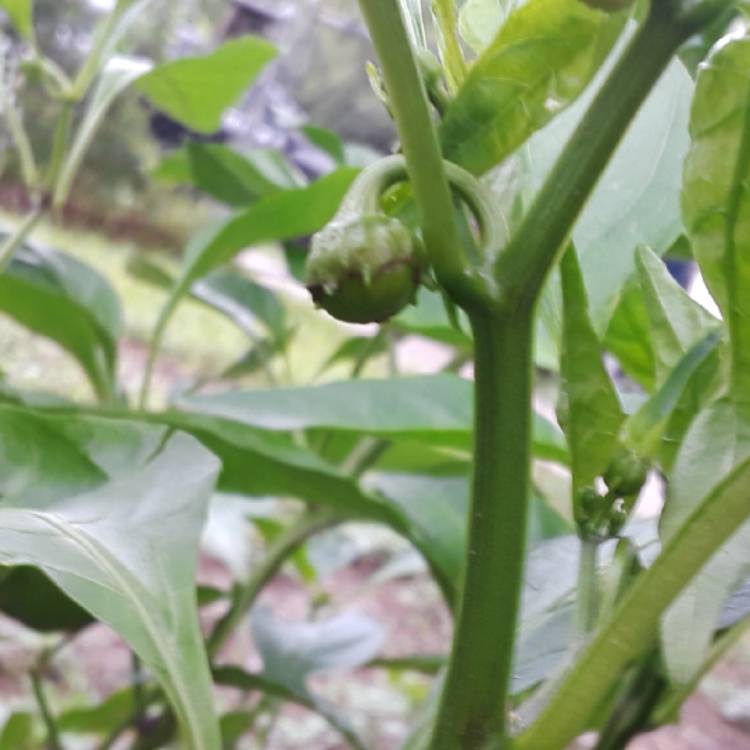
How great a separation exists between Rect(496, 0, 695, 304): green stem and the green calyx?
2 cm

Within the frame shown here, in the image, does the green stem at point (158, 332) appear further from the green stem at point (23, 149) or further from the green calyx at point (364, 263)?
the green calyx at point (364, 263)

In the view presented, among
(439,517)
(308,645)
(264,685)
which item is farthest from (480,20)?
(308,645)

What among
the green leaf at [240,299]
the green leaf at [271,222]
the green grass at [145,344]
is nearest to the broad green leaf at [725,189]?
the green leaf at [271,222]

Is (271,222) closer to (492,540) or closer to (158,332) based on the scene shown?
(158,332)

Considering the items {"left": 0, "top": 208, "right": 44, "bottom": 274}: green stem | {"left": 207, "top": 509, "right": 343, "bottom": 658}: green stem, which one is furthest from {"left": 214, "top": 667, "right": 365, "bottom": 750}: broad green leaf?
{"left": 0, "top": 208, "right": 44, "bottom": 274}: green stem

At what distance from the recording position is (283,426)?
1.23 feet

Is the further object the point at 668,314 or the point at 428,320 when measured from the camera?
the point at 428,320

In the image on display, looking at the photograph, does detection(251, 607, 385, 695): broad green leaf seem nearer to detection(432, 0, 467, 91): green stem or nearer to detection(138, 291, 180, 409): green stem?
detection(138, 291, 180, 409): green stem

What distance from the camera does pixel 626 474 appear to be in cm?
24

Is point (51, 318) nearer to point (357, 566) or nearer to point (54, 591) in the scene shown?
point (54, 591)

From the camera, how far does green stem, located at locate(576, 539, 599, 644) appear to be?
0.24 m

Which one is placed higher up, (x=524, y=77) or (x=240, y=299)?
(x=524, y=77)

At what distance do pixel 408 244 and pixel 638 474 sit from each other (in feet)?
0.29

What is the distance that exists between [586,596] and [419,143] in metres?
0.12
